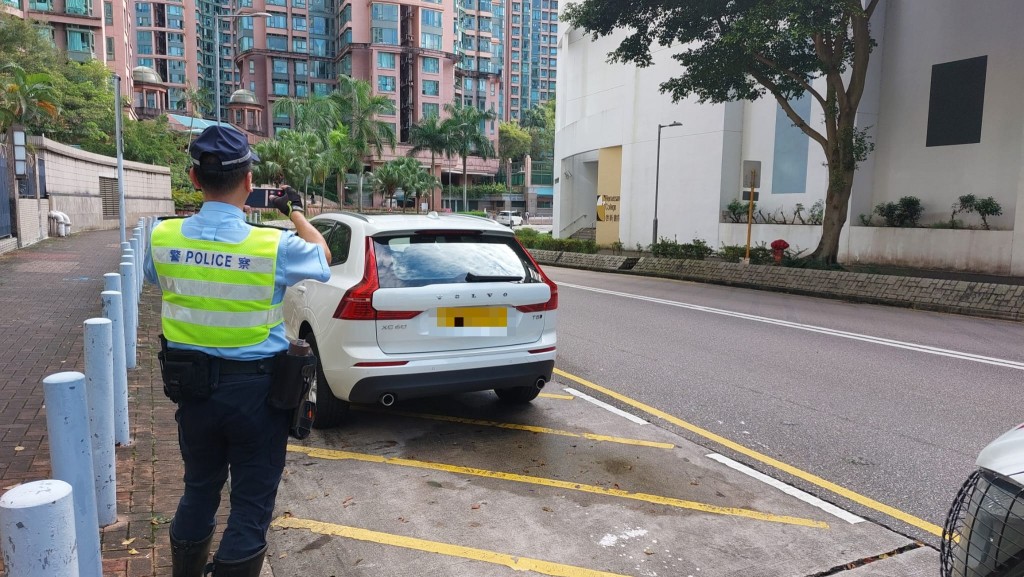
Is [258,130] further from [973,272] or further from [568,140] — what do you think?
[973,272]

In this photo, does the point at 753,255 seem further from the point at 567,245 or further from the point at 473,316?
the point at 473,316

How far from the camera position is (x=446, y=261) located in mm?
5293

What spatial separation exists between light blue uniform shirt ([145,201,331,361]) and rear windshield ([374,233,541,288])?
7.43 feet

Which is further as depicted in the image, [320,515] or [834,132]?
[834,132]

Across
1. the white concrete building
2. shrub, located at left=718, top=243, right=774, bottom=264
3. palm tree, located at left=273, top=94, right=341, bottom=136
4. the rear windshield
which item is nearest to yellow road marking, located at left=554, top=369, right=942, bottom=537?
the rear windshield

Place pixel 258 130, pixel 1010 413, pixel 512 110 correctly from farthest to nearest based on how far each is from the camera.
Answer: pixel 512 110 → pixel 258 130 → pixel 1010 413

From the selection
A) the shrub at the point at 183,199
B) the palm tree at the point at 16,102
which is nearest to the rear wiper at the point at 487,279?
the palm tree at the point at 16,102

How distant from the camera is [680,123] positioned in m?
30.0

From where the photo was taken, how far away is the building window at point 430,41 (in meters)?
86.5

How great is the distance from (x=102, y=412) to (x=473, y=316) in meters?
2.38

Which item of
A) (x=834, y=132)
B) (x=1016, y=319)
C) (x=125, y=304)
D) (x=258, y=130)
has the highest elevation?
(x=258, y=130)

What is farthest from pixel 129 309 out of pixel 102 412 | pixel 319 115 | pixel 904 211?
pixel 319 115

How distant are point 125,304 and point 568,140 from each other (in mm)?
36145

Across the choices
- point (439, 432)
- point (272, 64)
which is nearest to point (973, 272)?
point (439, 432)
